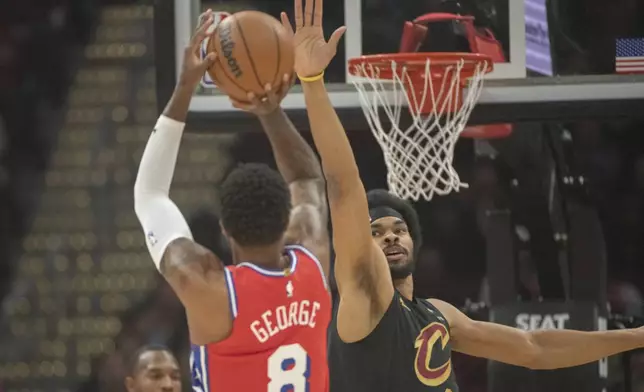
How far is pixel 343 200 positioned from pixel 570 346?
1.05 m

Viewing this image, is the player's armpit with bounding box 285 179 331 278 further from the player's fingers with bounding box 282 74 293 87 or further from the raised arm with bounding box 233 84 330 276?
the player's fingers with bounding box 282 74 293 87

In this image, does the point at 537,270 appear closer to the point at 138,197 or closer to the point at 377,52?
the point at 377,52

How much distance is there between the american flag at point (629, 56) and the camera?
4.81 meters

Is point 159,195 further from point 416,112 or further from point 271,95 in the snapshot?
point 416,112

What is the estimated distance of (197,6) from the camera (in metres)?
4.63

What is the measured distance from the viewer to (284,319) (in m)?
2.23

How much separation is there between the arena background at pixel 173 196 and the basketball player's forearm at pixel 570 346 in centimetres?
190

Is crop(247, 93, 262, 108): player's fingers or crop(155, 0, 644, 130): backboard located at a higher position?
crop(155, 0, 644, 130): backboard

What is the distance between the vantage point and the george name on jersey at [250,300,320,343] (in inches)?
86.6

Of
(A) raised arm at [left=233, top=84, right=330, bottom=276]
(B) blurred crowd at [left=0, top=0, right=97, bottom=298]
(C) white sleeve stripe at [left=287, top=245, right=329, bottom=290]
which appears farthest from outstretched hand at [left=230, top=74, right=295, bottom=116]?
(B) blurred crowd at [left=0, top=0, right=97, bottom=298]

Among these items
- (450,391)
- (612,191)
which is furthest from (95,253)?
(450,391)

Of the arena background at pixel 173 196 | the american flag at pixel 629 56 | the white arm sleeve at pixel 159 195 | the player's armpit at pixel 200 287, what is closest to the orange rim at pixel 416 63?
the arena background at pixel 173 196

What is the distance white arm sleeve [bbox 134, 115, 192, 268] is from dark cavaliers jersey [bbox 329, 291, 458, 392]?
2.74 ft

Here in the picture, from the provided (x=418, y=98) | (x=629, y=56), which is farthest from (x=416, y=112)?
(x=629, y=56)
